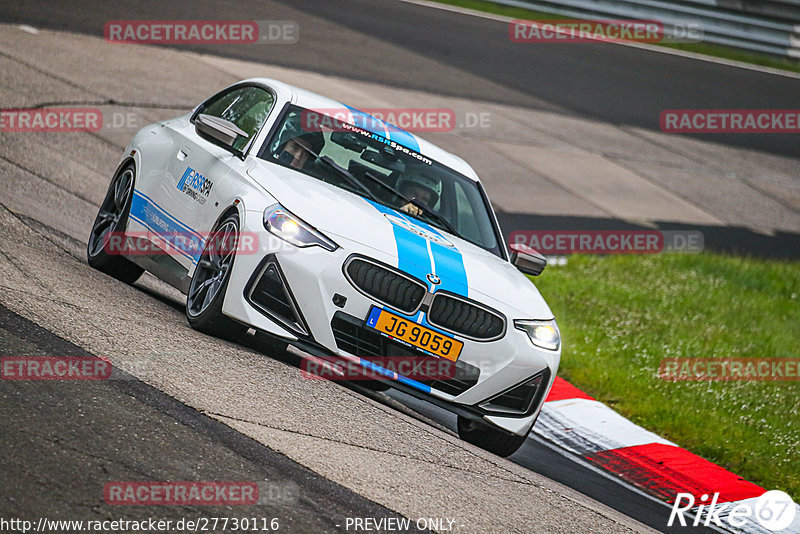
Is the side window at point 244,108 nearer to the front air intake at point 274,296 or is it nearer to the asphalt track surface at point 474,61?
the front air intake at point 274,296

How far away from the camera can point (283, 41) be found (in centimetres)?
1977

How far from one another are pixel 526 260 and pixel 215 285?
7.34ft

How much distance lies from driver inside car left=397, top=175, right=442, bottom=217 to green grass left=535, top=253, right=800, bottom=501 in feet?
8.24

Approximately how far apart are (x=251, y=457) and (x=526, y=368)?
2096 millimetres

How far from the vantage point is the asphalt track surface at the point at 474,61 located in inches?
740

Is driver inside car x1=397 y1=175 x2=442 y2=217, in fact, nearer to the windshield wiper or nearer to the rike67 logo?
the windshield wiper

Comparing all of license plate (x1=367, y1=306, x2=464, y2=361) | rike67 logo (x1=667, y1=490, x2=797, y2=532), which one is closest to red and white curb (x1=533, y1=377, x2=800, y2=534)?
rike67 logo (x1=667, y1=490, x2=797, y2=532)

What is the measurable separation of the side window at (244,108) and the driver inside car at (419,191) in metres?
1.07

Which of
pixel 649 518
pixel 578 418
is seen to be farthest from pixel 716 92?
pixel 649 518

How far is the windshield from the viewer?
7168mm

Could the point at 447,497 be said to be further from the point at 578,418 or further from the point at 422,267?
the point at 578,418
